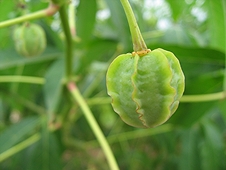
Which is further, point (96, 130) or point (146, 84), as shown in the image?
point (96, 130)

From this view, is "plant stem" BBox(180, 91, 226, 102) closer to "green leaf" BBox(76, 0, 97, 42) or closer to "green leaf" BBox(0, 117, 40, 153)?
"green leaf" BBox(76, 0, 97, 42)

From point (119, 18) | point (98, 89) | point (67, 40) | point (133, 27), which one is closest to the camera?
point (133, 27)

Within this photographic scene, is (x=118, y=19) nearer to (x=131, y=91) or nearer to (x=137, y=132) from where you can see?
(x=131, y=91)

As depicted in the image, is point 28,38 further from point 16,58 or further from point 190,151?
point 190,151

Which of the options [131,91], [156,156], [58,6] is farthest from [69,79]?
[156,156]

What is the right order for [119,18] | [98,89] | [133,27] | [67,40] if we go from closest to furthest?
[133,27] → [67,40] → [119,18] → [98,89]

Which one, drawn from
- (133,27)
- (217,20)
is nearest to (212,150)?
(217,20)

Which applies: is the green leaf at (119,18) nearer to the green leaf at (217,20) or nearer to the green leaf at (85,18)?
the green leaf at (85,18)

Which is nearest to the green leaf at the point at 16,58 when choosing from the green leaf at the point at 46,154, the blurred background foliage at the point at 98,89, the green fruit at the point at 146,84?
the blurred background foliage at the point at 98,89
